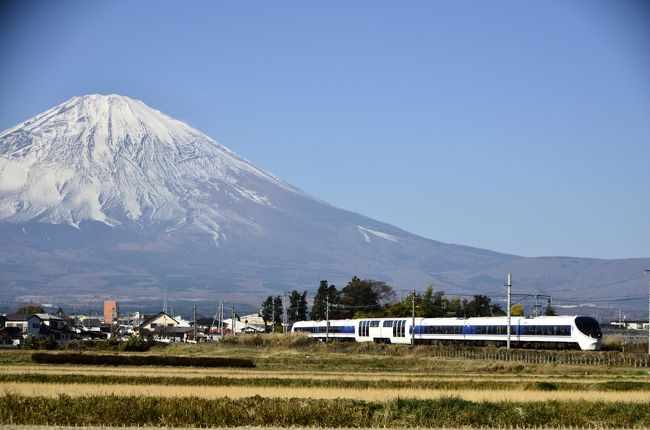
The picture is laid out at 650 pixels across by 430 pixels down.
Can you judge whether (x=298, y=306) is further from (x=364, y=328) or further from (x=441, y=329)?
(x=441, y=329)

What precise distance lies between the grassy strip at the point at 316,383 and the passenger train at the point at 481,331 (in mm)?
25367

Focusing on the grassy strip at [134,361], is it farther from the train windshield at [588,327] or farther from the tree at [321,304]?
the tree at [321,304]

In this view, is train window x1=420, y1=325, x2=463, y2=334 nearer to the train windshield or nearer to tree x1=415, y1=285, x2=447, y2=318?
the train windshield

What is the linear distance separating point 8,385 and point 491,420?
632 inches

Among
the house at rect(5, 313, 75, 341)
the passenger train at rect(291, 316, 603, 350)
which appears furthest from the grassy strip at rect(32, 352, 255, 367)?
the house at rect(5, 313, 75, 341)

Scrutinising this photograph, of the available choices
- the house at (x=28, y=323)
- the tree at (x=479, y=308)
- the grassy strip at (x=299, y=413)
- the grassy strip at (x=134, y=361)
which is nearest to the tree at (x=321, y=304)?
the tree at (x=479, y=308)

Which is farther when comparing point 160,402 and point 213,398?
point 213,398

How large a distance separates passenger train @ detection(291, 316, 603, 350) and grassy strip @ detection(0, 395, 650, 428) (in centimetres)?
3738

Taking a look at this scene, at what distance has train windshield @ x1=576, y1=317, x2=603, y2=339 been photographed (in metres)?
66.6

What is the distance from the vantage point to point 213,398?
31.0 metres

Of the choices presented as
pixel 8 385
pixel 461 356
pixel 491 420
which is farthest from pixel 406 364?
pixel 491 420

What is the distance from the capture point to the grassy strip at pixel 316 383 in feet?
126

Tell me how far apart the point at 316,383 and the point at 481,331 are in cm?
3684

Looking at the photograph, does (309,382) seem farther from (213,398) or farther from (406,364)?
(406,364)
